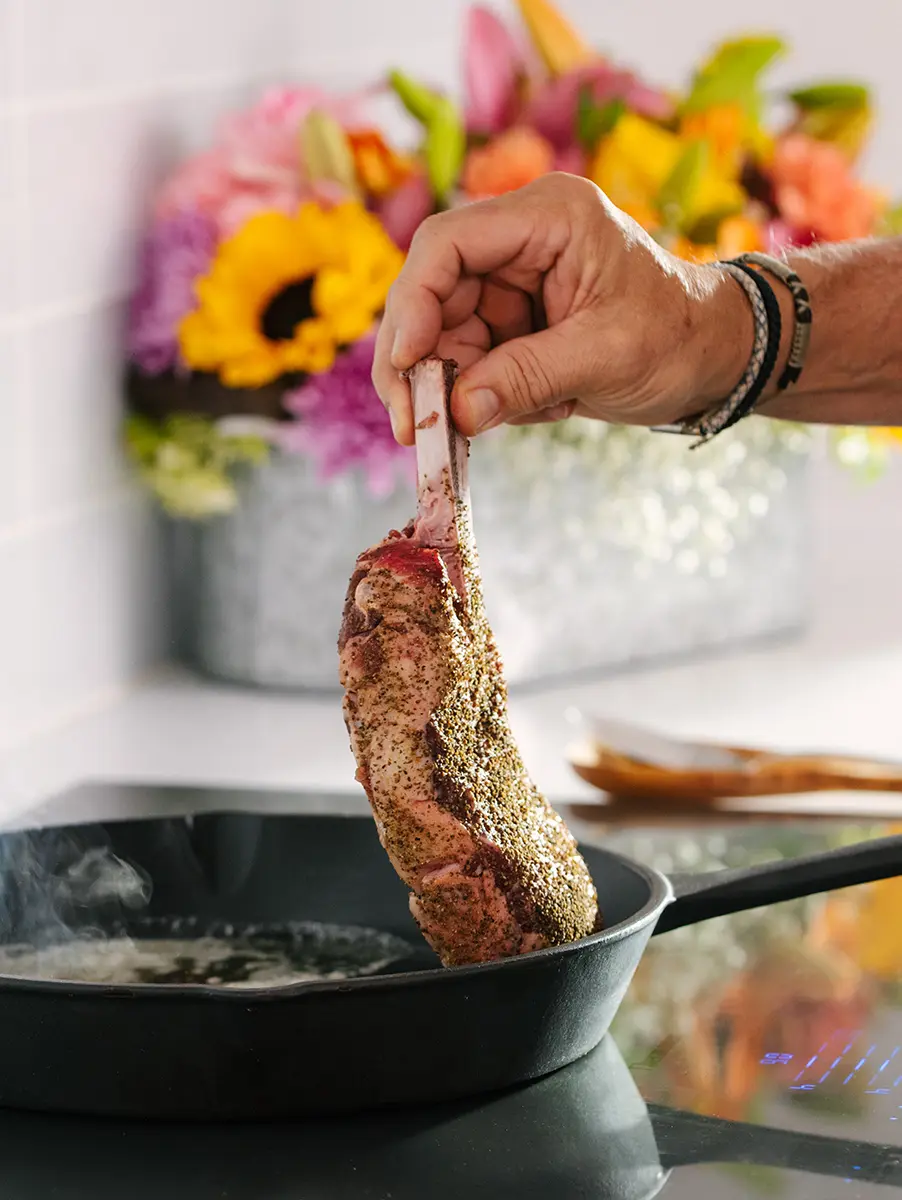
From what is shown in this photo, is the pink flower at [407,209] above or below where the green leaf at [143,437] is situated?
above

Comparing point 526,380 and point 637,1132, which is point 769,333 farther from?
→ point 637,1132

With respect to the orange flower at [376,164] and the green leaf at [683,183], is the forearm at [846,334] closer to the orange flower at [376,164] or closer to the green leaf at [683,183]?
the green leaf at [683,183]

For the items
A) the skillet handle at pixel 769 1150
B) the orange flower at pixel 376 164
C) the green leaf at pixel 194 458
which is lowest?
the skillet handle at pixel 769 1150

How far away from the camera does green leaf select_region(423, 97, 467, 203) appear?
1.80 meters

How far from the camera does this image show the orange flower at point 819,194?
1.96 meters

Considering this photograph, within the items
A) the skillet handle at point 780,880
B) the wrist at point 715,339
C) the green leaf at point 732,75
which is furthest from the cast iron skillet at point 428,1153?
the green leaf at point 732,75

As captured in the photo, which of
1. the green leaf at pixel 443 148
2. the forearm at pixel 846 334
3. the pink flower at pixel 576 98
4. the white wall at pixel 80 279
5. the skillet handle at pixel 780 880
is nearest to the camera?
the skillet handle at pixel 780 880

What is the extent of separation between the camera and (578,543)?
6.27 ft

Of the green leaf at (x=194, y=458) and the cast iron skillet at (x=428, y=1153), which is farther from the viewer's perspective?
the green leaf at (x=194, y=458)

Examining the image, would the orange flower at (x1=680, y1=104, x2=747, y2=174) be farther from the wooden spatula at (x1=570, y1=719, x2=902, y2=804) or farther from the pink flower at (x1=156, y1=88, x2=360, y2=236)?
the wooden spatula at (x1=570, y1=719, x2=902, y2=804)

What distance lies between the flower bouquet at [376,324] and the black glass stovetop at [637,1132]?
0.85 meters

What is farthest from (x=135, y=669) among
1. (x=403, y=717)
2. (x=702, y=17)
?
(x=702, y=17)

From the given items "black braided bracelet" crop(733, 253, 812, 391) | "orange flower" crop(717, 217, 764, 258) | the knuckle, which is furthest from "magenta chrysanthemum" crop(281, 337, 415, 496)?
the knuckle

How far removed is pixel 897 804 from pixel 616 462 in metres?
0.49
